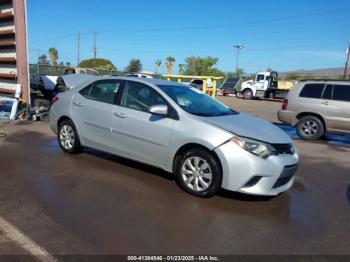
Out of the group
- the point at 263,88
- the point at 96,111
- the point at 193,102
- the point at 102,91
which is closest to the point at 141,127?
the point at 193,102

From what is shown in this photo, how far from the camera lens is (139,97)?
571 centimetres

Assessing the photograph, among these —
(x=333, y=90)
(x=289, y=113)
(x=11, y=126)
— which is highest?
(x=333, y=90)

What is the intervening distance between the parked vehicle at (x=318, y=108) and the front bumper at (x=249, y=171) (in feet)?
20.5

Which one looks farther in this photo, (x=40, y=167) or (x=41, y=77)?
(x=41, y=77)

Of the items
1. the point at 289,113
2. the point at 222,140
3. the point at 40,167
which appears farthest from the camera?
the point at 289,113

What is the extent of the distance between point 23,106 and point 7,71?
76.1 inches

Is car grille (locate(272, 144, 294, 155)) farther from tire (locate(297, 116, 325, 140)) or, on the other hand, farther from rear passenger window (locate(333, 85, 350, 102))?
rear passenger window (locate(333, 85, 350, 102))

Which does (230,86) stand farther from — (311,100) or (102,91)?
(102,91)

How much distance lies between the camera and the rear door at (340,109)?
9.88 metres

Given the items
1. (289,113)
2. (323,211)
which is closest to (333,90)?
(289,113)

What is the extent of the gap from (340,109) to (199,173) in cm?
679

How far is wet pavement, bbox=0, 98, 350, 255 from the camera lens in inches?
141

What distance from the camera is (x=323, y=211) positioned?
466 cm

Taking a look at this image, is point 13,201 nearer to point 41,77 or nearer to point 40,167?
point 40,167
